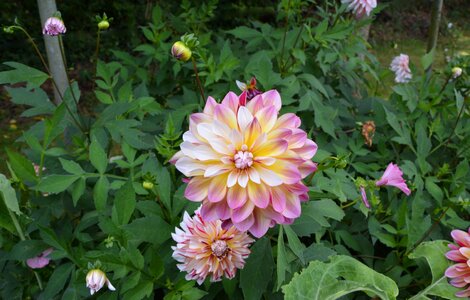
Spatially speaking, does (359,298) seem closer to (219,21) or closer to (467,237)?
(467,237)

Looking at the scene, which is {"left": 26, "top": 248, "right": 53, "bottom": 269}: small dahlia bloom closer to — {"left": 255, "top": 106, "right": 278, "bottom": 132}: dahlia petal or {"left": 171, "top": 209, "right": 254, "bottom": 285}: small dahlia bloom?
{"left": 171, "top": 209, "right": 254, "bottom": 285}: small dahlia bloom

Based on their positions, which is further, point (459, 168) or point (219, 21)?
point (219, 21)

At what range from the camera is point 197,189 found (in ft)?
2.76

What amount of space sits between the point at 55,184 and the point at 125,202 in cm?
23

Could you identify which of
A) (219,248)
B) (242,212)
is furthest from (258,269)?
(242,212)

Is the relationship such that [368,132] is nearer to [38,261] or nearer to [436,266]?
[436,266]

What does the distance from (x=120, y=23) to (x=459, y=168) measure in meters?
4.92

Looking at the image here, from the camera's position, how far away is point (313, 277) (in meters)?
0.92

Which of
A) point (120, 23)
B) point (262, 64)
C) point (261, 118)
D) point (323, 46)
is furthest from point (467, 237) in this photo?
point (120, 23)

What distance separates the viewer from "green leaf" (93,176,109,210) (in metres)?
1.20

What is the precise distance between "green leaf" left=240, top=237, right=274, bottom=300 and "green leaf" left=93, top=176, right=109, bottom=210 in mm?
412

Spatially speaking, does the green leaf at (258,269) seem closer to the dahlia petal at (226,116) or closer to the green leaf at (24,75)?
the dahlia petal at (226,116)

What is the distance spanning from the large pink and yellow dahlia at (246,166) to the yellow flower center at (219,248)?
0.16 metres

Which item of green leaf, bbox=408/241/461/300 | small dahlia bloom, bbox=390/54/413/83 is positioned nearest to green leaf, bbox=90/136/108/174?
green leaf, bbox=408/241/461/300
